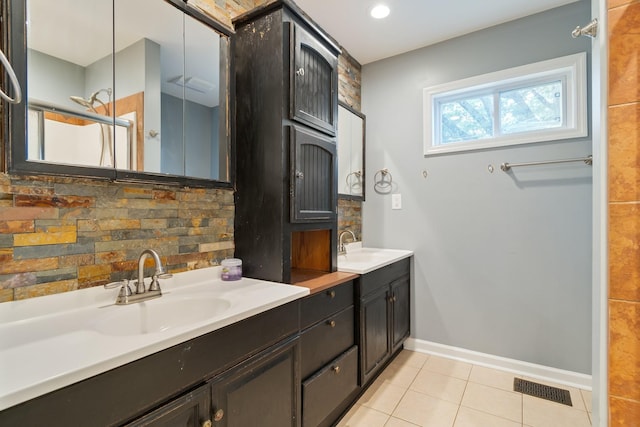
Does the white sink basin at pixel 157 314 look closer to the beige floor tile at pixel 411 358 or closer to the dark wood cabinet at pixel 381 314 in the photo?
the dark wood cabinet at pixel 381 314

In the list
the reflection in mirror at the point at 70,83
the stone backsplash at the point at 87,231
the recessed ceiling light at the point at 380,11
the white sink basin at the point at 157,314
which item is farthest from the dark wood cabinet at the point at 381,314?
the recessed ceiling light at the point at 380,11

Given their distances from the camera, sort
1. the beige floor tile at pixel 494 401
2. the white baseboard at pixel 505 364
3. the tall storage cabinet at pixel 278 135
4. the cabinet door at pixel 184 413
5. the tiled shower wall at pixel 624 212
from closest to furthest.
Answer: the cabinet door at pixel 184 413, the tiled shower wall at pixel 624 212, the tall storage cabinet at pixel 278 135, the beige floor tile at pixel 494 401, the white baseboard at pixel 505 364

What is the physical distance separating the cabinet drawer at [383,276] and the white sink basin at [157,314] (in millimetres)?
936

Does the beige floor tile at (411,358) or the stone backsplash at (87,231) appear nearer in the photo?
Result: the stone backsplash at (87,231)

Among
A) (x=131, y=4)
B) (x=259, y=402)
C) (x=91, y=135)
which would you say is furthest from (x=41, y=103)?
(x=259, y=402)

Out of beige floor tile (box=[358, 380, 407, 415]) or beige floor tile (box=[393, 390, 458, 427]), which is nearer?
beige floor tile (box=[393, 390, 458, 427])

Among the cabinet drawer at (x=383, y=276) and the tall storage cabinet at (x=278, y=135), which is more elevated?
Answer: the tall storage cabinet at (x=278, y=135)

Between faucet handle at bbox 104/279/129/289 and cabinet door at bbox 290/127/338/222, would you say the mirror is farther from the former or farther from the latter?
faucet handle at bbox 104/279/129/289

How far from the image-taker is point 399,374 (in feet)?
7.32

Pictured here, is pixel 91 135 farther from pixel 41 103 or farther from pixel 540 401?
pixel 540 401

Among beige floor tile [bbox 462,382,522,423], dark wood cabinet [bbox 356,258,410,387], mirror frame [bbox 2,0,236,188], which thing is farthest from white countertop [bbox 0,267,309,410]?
beige floor tile [bbox 462,382,522,423]

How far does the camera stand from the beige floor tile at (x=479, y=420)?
5.56 feet

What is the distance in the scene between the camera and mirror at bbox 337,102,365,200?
8.47 feet

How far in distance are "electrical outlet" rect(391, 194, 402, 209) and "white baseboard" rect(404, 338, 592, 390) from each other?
3.92 ft
